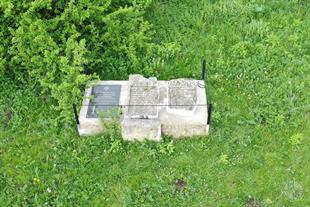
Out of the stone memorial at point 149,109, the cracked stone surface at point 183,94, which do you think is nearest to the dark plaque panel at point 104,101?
the stone memorial at point 149,109

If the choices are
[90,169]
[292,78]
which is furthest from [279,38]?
[90,169]

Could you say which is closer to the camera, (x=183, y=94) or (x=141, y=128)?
(x=141, y=128)

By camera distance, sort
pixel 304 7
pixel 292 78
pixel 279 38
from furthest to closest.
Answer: pixel 304 7, pixel 279 38, pixel 292 78

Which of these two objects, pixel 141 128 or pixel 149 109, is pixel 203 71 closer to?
pixel 149 109

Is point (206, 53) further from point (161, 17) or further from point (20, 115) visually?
point (20, 115)

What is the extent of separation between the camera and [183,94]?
6402 mm

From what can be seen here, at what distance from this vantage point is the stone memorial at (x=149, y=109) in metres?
6.16

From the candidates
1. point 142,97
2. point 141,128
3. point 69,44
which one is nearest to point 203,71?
point 142,97

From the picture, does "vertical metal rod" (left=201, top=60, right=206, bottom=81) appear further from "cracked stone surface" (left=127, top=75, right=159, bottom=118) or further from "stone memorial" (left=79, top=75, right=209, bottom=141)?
"cracked stone surface" (left=127, top=75, right=159, bottom=118)

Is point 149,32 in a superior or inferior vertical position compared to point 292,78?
superior

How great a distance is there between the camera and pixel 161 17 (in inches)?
322

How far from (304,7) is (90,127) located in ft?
15.3

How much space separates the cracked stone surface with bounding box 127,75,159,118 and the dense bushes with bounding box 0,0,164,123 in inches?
22.8

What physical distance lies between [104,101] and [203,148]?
5.06 feet
